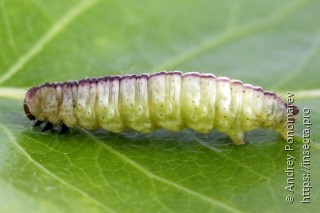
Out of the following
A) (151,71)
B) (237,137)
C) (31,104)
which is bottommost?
(237,137)

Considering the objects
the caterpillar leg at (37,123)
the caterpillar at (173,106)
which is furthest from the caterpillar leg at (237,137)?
the caterpillar leg at (37,123)

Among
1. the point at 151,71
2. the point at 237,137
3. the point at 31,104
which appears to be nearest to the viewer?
the point at 237,137

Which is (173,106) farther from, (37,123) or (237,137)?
(37,123)

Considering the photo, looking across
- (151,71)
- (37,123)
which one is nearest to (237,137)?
(151,71)

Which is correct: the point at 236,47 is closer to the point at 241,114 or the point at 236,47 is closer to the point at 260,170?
the point at 241,114

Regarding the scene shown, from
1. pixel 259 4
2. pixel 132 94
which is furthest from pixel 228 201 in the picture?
pixel 259 4

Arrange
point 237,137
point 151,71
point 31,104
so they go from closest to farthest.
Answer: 1. point 237,137
2. point 31,104
3. point 151,71

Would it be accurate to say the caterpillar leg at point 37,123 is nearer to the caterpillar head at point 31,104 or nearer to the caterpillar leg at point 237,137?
the caterpillar head at point 31,104

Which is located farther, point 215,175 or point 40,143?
point 40,143

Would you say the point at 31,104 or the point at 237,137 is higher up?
the point at 31,104
